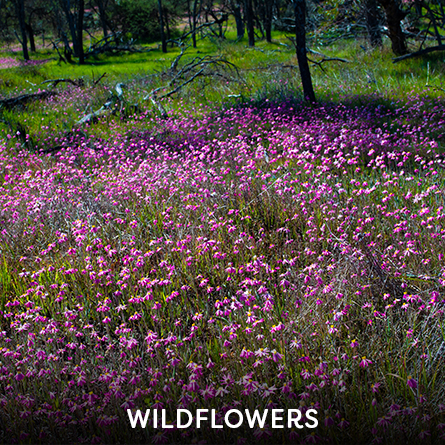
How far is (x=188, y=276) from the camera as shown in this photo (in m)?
3.53

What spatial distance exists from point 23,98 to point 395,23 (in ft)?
41.8

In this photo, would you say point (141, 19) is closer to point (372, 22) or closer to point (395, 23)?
point (372, 22)

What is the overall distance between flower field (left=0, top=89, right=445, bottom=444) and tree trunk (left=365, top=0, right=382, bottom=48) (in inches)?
458

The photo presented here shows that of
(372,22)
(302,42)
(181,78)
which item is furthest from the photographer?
(372,22)

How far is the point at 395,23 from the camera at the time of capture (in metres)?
13.2

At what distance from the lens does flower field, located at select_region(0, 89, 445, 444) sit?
2268 millimetres

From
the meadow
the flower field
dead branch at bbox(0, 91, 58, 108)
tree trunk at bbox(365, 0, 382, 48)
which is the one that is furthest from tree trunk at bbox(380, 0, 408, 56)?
dead branch at bbox(0, 91, 58, 108)

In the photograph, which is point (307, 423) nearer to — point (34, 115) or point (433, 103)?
point (433, 103)

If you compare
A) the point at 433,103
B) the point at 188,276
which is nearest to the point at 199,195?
the point at 188,276

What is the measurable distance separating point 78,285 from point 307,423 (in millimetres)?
2482

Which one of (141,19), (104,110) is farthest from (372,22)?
(141,19)

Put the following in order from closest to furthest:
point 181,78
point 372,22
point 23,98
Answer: point 23,98 → point 181,78 → point 372,22

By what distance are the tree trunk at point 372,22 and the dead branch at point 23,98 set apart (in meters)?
12.6

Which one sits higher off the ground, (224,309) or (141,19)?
(141,19)
